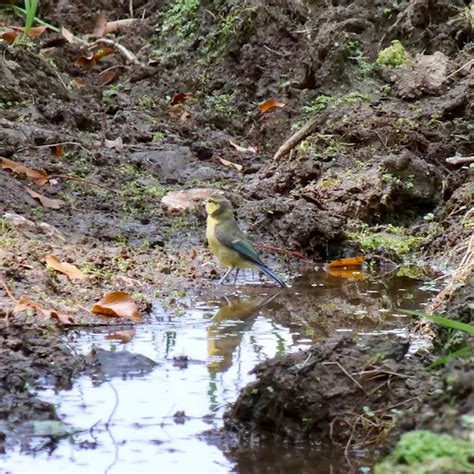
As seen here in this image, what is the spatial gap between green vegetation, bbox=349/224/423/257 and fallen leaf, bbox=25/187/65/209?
217 cm

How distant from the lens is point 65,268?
719 cm

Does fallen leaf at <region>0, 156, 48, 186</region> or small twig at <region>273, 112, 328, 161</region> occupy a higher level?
small twig at <region>273, 112, 328, 161</region>

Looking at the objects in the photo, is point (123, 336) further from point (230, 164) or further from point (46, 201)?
point (230, 164)

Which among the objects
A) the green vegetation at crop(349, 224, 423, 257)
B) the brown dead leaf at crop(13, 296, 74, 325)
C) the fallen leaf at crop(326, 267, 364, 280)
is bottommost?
the brown dead leaf at crop(13, 296, 74, 325)

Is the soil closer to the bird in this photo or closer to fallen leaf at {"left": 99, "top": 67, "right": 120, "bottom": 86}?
fallen leaf at {"left": 99, "top": 67, "right": 120, "bottom": 86}

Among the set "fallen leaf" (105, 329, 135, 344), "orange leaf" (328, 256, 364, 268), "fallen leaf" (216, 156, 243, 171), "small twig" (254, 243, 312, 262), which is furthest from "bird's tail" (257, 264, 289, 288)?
"fallen leaf" (216, 156, 243, 171)

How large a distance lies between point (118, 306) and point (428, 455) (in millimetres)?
3273

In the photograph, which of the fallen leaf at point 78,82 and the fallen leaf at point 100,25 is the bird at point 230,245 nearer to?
the fallen leaf at point 78,82

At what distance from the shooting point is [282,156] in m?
10.2

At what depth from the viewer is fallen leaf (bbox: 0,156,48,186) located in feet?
28.6

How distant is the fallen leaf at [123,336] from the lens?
623cm

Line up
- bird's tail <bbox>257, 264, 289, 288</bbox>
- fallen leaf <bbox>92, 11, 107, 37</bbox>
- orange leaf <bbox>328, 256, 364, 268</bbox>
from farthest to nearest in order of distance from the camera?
fallen leaf <bbox>92, 11, 107, 37</bbox> < orange leaf <bbox>328, 256, 364, 268</bbox> < bird's tail <bbox>257, 264, 289, 288</bbox>

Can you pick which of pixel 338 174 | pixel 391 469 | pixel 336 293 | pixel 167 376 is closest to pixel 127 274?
pixel 336 293

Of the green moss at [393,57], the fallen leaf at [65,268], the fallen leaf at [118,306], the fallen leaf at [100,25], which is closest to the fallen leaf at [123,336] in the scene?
the fallen leaf at [118,306]
